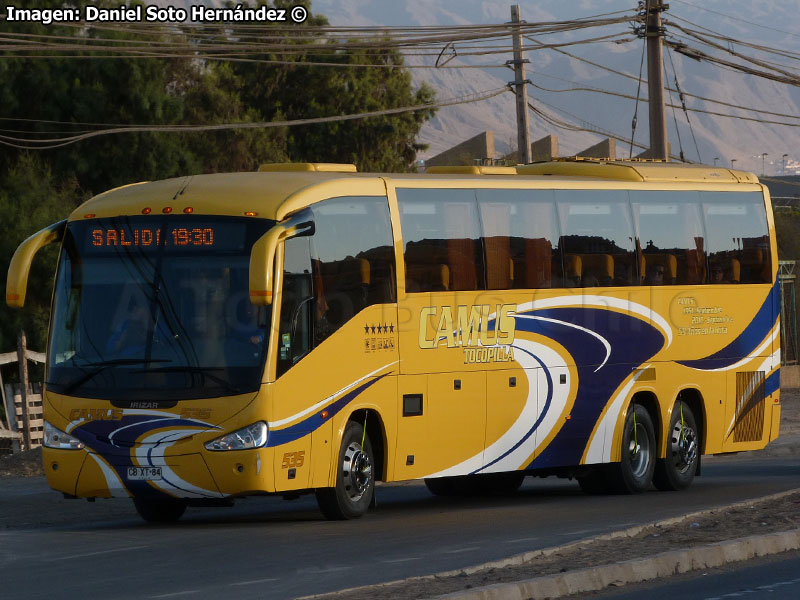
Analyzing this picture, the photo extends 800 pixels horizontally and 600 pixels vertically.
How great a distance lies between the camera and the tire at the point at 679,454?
20203mm

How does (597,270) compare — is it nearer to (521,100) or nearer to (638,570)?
(638,570)

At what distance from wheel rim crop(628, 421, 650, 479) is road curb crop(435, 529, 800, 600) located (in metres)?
6.85

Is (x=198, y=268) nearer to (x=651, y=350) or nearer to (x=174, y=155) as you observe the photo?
(x=651, y=350)

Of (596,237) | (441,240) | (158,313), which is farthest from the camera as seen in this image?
(596,237)

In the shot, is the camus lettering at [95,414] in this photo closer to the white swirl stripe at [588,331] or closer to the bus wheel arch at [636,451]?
the white swirl stripe at [588,331]

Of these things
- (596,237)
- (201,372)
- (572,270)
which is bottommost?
(201,372)

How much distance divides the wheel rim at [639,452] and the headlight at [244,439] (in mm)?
6951

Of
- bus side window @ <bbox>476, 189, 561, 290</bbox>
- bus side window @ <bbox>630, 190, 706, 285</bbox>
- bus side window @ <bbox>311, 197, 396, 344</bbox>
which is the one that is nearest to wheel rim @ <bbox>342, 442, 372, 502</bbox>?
bus side window @ <bbox>311, 197, 396, 344</bbox>

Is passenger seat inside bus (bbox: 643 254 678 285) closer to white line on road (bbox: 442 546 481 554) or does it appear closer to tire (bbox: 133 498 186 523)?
tire (bbox: 133 498 186 523)

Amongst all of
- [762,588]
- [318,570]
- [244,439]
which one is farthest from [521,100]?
[762,588]

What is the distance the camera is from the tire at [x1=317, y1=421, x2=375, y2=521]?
15.0 m

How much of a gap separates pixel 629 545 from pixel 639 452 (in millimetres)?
7866

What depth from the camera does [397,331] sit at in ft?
52.3

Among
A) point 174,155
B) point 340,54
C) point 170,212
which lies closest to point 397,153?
point 340,54
